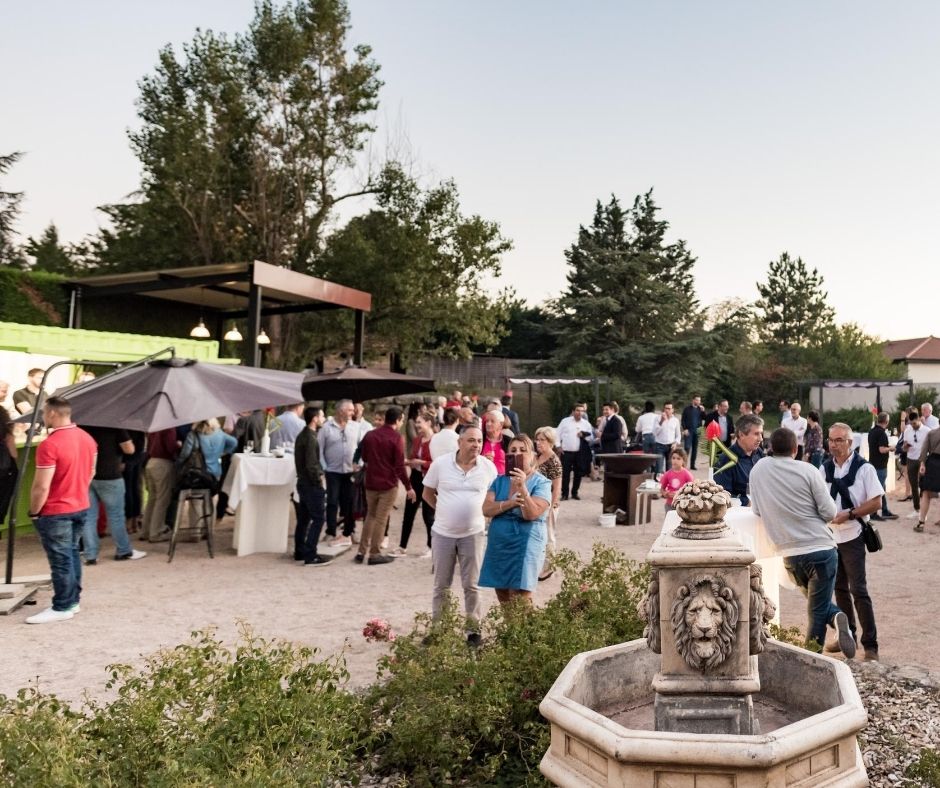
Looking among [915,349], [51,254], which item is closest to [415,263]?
[51,254]

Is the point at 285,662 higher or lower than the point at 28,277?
lower

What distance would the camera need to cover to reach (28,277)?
1706 centimetres

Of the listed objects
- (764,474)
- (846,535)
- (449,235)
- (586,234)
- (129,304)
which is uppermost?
(586,234)

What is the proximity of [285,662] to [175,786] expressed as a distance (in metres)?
0.97

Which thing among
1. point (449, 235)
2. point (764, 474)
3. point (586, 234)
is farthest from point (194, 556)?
point (586, 234)

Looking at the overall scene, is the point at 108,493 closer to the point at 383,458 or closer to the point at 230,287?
the point at 383,458

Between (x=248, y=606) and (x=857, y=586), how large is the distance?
16.5ft

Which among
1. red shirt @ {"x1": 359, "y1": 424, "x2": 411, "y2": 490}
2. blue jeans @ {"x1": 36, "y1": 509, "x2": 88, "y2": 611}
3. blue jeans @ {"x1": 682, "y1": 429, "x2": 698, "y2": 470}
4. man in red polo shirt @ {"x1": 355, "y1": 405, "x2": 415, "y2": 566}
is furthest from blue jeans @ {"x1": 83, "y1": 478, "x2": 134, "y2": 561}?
blue jeans @ {"x1": 682, "y1": 429, "x2": 698, "y2": 470}

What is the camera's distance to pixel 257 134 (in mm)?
26250

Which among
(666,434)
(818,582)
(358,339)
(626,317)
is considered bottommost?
Answer: (818,582)

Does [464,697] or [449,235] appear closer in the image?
[464,697]

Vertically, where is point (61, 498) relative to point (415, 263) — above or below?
below

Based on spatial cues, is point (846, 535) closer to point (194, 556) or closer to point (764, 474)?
point (764, 474)

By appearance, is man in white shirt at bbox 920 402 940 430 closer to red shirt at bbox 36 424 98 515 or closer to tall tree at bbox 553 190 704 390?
red shirt at bbox 36 424 98 515
